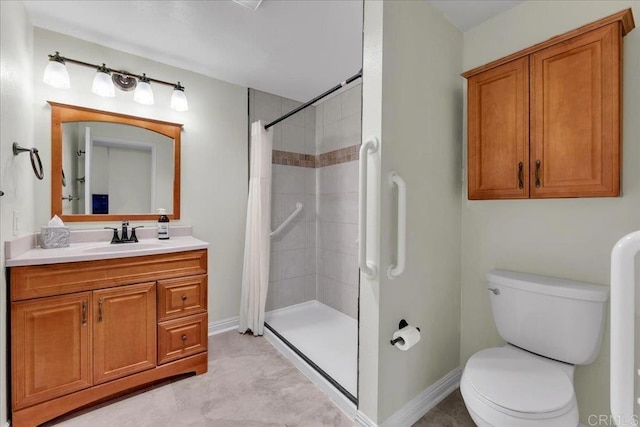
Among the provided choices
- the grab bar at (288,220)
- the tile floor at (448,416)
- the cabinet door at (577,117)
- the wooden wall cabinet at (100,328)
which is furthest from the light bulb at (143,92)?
the tile floor at (448,416)

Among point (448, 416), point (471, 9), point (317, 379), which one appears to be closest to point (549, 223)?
point (448, 416)

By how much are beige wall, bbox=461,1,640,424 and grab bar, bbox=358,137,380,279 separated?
908 mm

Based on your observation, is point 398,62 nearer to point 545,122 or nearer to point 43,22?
point 545,122

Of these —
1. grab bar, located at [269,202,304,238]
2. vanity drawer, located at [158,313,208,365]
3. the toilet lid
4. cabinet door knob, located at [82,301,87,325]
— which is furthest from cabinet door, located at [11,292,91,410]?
the toilet lid

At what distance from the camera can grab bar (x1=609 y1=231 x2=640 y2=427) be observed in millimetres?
600

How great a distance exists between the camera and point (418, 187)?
5.02ft

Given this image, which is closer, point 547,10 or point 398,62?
point 398,62

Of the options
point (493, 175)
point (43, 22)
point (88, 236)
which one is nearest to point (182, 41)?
point (43, 22)

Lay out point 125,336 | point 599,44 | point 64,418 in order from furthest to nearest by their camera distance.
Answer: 1. point 125,336
2. point 64,418
3. point 599,44

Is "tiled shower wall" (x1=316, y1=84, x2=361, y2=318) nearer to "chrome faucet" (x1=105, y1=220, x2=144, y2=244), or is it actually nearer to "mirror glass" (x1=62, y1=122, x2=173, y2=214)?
"mirror glass" (x1=62, y1=122, x2=173, y2=214)

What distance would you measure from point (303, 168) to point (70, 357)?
233cm

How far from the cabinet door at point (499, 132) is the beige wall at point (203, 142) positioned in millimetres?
1934

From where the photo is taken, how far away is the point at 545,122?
4.47 ft

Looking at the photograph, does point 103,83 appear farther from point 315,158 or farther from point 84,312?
point 315,158
